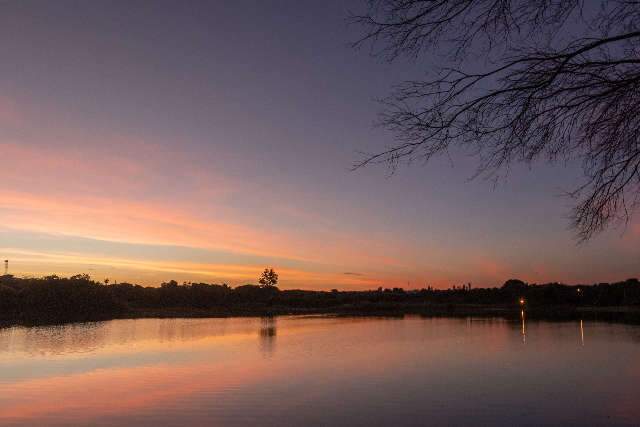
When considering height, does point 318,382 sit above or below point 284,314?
above

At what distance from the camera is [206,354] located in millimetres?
22641

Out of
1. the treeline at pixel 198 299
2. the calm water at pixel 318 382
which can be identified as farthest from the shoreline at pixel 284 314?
the calm water at pixel 318 382

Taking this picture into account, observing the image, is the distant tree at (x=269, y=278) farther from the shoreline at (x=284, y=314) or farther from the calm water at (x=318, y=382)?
the calm water at (x=318, y=382)

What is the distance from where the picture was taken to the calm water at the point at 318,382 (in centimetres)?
1124

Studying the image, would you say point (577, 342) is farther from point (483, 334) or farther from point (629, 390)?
point (629, 390)

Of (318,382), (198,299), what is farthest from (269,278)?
(318,382)

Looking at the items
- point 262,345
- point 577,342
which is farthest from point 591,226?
point 577,342

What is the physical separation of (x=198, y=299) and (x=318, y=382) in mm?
58756

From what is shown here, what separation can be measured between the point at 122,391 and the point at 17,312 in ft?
112

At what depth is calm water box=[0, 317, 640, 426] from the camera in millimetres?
11242

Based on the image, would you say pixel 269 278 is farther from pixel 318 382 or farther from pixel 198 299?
pixel 318 382

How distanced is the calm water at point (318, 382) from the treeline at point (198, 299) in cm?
1927

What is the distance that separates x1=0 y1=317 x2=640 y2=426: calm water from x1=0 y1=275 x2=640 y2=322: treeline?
19270mm

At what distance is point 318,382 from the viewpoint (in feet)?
50.4
